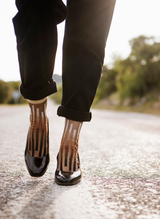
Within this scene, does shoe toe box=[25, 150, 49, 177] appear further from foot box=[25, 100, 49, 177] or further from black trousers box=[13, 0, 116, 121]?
black trousers box=[13, 0, 116, 121]

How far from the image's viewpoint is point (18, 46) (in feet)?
3.79

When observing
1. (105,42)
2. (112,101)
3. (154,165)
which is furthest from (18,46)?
(112,101)

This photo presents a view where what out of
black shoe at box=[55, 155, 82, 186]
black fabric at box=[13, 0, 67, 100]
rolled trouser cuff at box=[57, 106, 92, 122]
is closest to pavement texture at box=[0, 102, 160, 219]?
black shoe at box=[55, 155, 82, 186]

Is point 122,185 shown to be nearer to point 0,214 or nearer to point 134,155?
point 0,214

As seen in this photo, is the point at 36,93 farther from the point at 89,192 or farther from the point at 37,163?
the point at 89,192

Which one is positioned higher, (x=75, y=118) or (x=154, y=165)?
(x=75, y=118)

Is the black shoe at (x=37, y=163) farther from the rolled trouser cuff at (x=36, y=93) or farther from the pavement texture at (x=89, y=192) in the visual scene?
the rolled trouser cuff at (x=36, y=93)

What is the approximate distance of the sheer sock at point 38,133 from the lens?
4.20 ft

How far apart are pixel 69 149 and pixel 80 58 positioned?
0.45 metres

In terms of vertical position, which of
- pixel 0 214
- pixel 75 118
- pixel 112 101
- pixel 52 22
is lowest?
pixel 112 101

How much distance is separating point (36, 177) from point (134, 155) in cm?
85

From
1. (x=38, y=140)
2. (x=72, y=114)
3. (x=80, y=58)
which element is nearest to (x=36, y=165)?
(x=38, y=140)

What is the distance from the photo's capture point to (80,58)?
1229 mm

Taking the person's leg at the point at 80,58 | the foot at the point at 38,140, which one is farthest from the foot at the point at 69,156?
the foot at the point at 38,140
